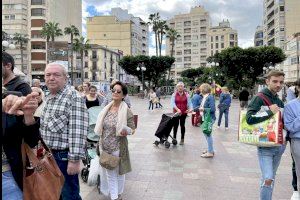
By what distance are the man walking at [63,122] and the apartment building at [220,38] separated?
478 feet

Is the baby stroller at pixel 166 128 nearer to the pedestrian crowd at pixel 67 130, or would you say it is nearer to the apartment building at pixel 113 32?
the pedestrian crowd at pixel 67 130

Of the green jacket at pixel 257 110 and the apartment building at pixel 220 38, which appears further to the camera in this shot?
the apartment building at pixel 220 38

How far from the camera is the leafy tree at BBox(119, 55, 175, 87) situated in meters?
60.8

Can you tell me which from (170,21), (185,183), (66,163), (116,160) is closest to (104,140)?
(116,160)

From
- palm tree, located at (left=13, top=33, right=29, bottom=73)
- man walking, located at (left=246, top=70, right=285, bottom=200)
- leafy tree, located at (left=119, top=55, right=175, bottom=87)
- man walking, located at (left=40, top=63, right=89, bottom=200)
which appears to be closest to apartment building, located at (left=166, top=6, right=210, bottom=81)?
palm tree, located at (left=13, top=33, right=29, bottom=73)

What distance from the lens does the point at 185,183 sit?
623 cm

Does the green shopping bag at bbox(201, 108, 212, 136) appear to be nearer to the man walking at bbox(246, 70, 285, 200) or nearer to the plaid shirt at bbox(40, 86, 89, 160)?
the man walking at bbox(246, 70, 285, 200)

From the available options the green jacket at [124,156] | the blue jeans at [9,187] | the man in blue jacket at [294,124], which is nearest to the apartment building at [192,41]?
the green jacket at [124,156]

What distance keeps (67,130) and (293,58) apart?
7222cm

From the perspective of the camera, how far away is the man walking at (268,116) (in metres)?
4.11

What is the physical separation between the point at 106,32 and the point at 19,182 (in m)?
111

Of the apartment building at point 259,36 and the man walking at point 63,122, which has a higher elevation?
the apartment building at point 259,36

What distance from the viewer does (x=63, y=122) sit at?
3639mm

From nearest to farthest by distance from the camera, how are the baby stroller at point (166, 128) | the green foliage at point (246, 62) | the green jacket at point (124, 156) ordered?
the green jacket at point (124, 156) < the baby stroller at point (166, 128) < the green foliage at point (246, 62)
